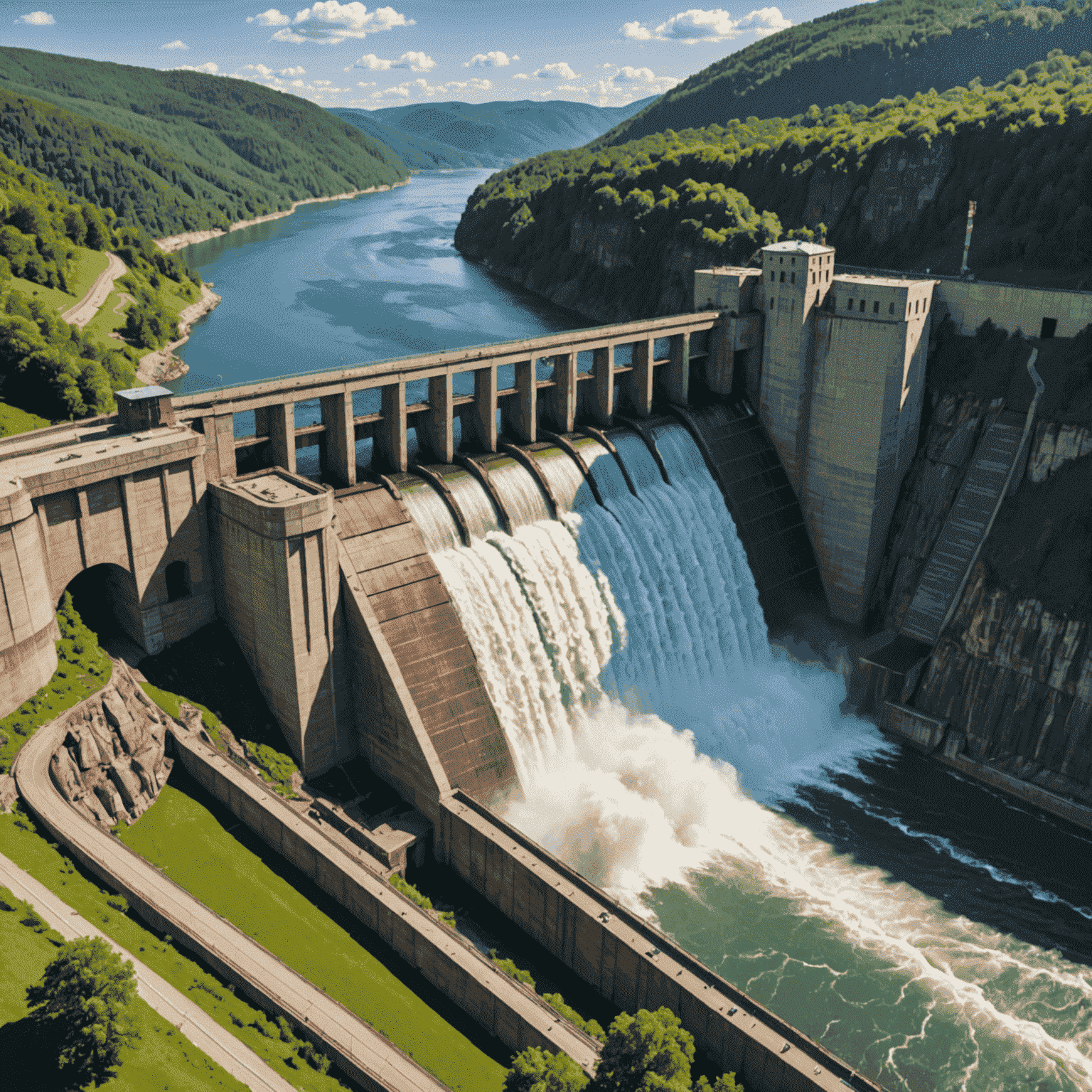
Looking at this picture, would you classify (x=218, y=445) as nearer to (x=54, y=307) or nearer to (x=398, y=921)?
(x=398, y=921)

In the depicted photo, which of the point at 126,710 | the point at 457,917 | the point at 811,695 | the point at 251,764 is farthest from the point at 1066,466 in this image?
the point at 126,710

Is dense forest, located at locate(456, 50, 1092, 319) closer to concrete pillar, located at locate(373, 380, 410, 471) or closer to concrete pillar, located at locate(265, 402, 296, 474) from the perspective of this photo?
concrete pillar, located at locate(373, 380, 410, 471)

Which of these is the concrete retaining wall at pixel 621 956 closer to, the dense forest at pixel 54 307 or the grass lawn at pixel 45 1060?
the grass lawn at pixel 45 1060

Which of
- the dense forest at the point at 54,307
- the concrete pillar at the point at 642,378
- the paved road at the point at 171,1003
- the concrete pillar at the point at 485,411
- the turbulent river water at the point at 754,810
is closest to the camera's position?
the paved road at the point at 171,1003

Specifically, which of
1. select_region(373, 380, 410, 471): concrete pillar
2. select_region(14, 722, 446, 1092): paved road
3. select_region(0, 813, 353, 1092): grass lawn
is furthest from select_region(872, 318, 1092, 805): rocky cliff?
select_region(0, 813, 353, 1092): grass lawn

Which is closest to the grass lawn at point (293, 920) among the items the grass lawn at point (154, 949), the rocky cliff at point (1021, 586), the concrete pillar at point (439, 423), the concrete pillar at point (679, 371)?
the grass lawn at point (154, 949)

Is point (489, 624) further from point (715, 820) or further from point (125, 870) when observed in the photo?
point (125, 870)
